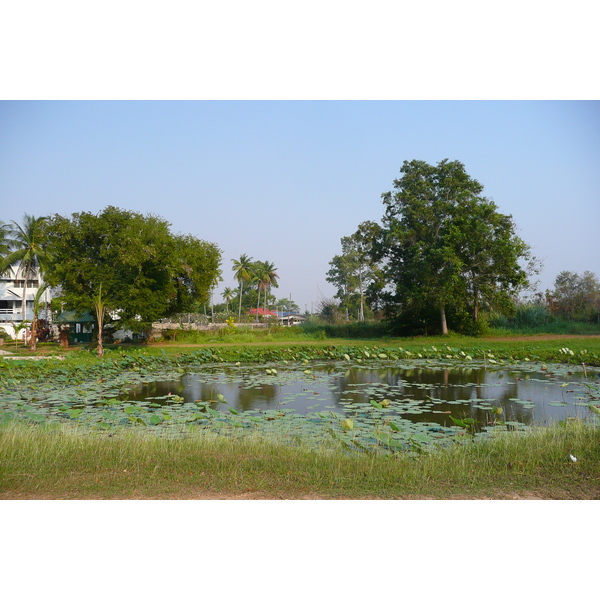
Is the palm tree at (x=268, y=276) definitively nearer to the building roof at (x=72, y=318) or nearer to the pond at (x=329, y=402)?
the building roof at (x=72, y=318)

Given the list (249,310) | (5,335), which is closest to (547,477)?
(5,335)

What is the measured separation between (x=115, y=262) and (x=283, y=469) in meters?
17.9

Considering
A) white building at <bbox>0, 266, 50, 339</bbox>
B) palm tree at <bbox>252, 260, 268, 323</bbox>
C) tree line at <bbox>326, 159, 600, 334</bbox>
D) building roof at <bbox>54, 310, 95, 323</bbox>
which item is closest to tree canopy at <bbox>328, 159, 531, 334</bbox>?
tree line at <bbox>326, 159, 600, 334</bbox>

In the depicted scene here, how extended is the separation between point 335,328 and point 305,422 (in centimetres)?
2212

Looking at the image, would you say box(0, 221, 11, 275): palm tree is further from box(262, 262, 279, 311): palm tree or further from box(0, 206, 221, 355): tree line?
box(262, 262, 279, 311): palm tree

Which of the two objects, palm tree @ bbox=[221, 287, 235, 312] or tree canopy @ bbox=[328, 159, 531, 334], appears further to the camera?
palm tree @ bbox=[221, 287, 235, 312]

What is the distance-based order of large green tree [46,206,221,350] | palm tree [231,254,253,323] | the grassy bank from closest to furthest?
1. the grassy bank
2. large green tree [46,206,221,350]
3. palm tree [231,254,253,323]

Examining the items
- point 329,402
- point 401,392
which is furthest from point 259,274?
point 329,402

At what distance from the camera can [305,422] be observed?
Answer: 6.92 m

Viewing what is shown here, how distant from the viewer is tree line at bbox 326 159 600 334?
22375 millimetres

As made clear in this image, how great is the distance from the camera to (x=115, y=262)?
20672 mm

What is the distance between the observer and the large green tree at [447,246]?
22266 millimetres

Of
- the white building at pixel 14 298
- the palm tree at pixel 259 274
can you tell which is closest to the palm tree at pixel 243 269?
the palm tree at pixel 259 274

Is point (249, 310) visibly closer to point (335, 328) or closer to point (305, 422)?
point (335, 328)
